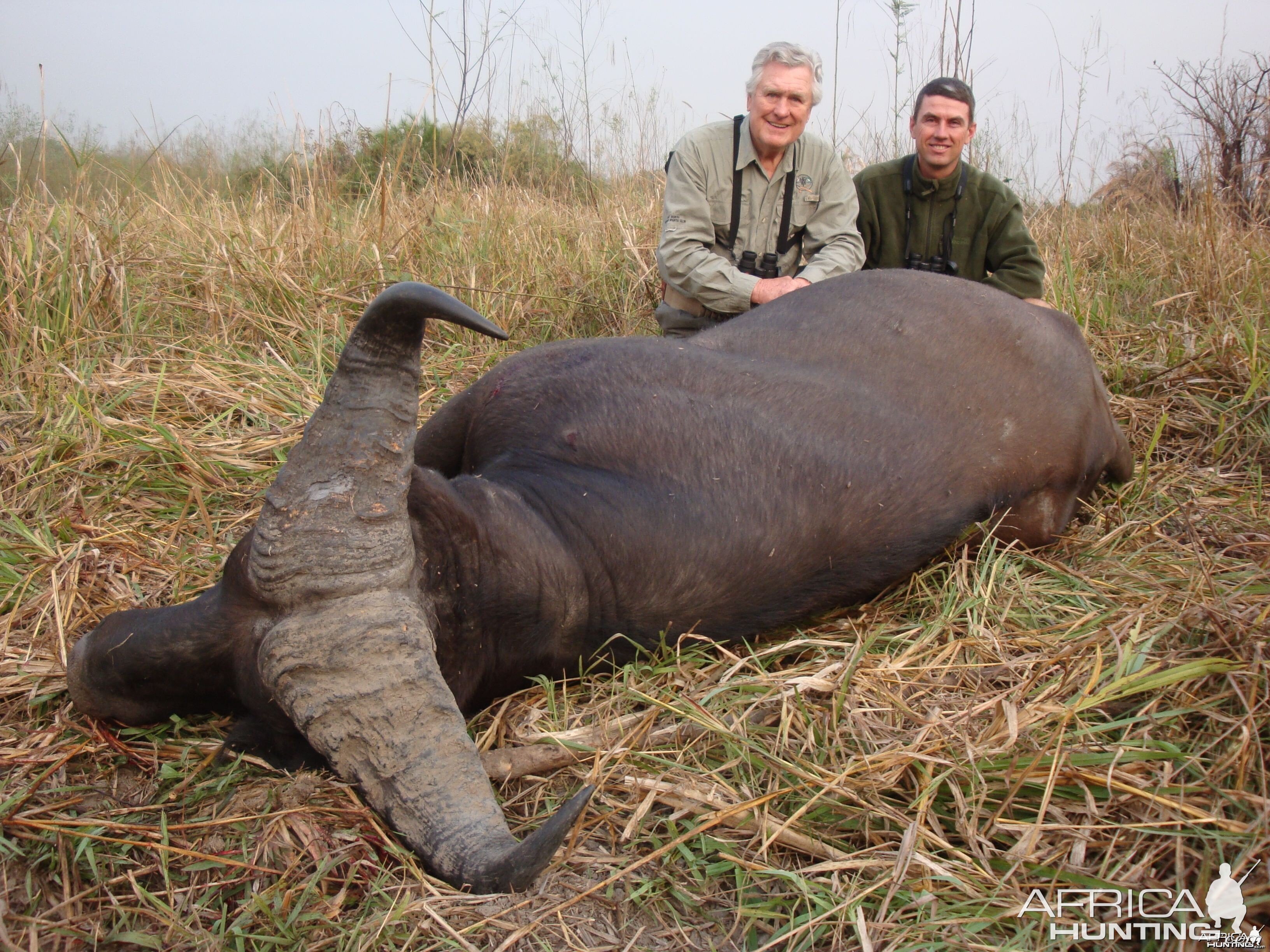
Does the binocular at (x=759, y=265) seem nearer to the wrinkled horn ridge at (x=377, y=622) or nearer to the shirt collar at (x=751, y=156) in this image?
the shirt collar at (x=751, y=156)

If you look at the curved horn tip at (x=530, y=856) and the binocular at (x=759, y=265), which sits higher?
the binocular at (x=759, y=265)

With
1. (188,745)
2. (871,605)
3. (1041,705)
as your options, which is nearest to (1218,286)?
(871,605)

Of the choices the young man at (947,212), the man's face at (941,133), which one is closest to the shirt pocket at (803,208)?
the young man at (947,212)

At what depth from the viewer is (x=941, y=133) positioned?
473 centimetres

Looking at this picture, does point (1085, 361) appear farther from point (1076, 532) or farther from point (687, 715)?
point (687, 715)

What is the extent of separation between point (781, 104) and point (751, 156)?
269mm

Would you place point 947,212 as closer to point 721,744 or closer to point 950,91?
point 950,91

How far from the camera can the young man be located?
15.5ft

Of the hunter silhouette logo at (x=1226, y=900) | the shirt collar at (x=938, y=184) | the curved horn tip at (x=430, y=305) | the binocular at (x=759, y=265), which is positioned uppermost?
the shirt collar at (x=938, y=184)

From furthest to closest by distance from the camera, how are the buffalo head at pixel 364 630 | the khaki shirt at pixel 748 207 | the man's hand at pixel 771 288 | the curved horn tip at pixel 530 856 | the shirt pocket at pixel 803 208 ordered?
the shirt pocket at pixel 803 208
the khaki shirt at pixel 748 207
the man's hand at pixel 771 288
the buffalo head at pixel 364 630
the curved horn tip at pixel 530 856

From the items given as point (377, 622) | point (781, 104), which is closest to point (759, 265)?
point (781, 104)

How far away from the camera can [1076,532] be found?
315 centimetres

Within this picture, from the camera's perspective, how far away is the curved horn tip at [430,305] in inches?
62.9

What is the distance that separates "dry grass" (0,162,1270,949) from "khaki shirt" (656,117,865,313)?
64.9 inches
